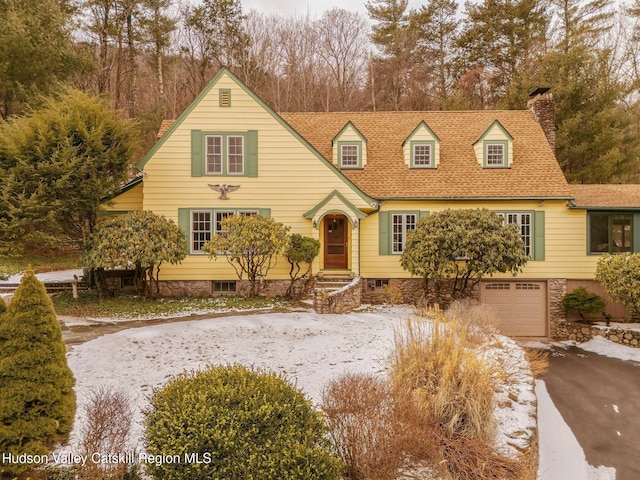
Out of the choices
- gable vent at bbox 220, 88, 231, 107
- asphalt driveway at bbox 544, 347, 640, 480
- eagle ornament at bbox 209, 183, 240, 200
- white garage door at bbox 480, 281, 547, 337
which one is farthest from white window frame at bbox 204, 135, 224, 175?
asphalt driveway at bbox 544, 347, 640, 480

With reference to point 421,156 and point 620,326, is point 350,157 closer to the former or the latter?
point 421,156

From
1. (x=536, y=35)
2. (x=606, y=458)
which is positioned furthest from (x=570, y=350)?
(x=536, y=35)

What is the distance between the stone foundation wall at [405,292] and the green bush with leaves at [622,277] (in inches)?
161

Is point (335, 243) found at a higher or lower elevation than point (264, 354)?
higher

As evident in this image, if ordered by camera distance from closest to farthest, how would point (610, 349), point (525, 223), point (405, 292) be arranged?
point (610, 349) → point (525, 223) → point (405, 292)

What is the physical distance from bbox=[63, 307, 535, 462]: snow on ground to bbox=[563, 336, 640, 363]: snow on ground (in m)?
5.77

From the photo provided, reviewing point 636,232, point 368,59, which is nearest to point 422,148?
point 636,232

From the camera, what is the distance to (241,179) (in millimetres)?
→ 14344

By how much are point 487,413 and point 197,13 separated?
29.9 meters

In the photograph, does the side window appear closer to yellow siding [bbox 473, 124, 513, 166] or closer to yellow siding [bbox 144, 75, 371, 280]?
yellow siding [bbox 144, 75, 371, 280]

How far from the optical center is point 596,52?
2252 centimetres

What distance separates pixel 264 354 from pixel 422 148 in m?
11.3

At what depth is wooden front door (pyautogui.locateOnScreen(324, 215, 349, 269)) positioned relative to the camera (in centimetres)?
1577

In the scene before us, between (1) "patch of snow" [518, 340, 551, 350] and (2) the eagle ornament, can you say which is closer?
(1) "patch of snow" [518, 340, 551, 350]
